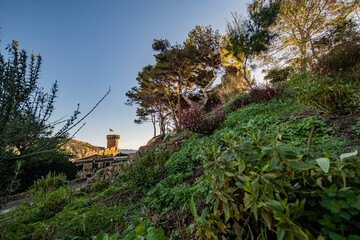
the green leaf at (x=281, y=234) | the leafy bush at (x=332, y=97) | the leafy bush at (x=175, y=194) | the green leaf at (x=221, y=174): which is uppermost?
the leafy bush at (x=332, y=97)

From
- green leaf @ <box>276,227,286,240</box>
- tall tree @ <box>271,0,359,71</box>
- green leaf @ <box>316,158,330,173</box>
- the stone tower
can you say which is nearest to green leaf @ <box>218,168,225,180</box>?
green leaf @ <box>276,227,286,240</box>

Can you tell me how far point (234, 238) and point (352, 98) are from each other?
3.19m

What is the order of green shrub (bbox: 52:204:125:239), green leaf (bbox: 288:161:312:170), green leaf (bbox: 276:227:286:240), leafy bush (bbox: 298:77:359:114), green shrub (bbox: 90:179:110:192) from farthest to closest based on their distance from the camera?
green shrub (bbox: 90:179:110:192) → leafy bush (bbox: 298:77:359:114) → green shrub (bbox: 52:204:125:239) → green leaf (bbox: 288:161:312:170) → green leaf (bbox: 276:227:286:240)

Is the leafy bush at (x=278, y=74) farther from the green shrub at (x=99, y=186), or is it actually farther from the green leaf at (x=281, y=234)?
the green leaf at (x=281, y=234)

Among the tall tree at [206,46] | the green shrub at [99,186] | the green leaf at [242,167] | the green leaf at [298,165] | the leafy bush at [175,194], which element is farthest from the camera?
the tall tree at [206,46]

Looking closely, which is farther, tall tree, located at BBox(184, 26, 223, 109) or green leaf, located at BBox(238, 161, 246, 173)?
tall tree, located at BBox(184, 26, 223, 109)

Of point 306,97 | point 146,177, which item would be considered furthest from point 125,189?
point 306,97

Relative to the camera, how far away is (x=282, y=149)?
29.5 inches

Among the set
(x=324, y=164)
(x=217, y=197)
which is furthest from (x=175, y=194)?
(x=324, y=164)

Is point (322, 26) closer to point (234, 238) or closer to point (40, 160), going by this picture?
point (234, 238)

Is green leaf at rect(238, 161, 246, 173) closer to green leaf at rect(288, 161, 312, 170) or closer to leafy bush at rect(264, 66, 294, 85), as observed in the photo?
green leaf at rect(288, 161, 312, 170)

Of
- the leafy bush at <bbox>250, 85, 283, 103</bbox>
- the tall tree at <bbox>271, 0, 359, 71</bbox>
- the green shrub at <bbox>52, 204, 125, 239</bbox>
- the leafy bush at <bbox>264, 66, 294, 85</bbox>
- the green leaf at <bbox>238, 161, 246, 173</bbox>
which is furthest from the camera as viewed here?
the leafy bush at <bbox>264, 66, 294, 85</bbox>

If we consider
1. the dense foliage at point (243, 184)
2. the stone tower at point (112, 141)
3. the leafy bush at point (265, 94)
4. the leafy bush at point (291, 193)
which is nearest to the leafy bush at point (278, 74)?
the dense foliage at point (243, 184)

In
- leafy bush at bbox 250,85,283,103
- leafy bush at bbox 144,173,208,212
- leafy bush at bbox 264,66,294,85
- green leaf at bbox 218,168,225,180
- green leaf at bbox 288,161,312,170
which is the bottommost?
leafy bush at bbox 144,173,208,212
